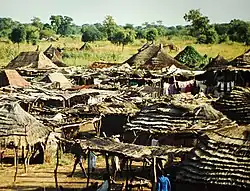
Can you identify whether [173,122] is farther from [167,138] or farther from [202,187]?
[202,187]

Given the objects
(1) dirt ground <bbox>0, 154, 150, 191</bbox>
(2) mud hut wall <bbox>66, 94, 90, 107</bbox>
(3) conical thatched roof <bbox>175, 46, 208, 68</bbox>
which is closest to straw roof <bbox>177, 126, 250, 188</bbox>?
(1) dirt ground <bbox>0, 154, 150, 191</bbox>

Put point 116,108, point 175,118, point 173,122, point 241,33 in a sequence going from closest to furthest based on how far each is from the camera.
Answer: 1. point 173,122
2. point 175,118
3. point 116,108
4. point 241,33

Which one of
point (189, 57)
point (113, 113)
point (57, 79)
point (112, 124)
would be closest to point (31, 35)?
point (189, 57)

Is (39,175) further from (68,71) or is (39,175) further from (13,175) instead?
(68,71)

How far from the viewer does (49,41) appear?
240 feet

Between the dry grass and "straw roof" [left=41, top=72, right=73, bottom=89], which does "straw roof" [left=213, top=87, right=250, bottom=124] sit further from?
the dry grass

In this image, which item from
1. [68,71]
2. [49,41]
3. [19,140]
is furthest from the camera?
[49,41]

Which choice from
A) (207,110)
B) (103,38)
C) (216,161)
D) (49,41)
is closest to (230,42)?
(103,38)

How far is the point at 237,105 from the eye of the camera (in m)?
18.2

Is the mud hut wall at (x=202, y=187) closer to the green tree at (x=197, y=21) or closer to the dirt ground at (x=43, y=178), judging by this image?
the dirt ground at (x=43, y=178)

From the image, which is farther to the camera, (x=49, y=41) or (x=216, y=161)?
(x=49, y=41)

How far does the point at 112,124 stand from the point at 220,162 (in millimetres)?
10256

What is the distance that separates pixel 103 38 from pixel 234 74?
48.4m

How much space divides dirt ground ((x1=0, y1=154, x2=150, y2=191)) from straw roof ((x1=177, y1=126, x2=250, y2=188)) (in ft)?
11.6
